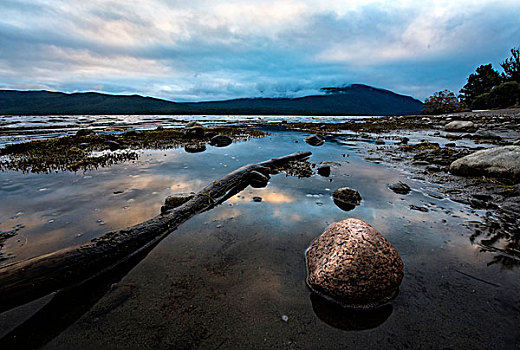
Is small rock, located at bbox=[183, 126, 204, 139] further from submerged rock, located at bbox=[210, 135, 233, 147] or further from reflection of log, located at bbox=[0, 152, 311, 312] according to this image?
reflection of log, located at bbox=[0, 152, 311, 312]

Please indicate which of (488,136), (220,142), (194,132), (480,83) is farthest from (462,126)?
(480,83)

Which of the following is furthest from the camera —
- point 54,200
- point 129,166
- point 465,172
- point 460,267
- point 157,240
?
point 129,166

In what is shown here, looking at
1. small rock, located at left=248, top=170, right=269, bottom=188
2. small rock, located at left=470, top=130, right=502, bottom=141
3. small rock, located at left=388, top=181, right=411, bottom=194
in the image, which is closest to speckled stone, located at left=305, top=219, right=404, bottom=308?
small rock, located at left=388, top=181, right=411, bottom=194

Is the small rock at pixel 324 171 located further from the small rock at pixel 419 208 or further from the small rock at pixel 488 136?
the small rock at pixel 488 136

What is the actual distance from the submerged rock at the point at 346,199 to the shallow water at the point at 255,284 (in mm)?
292

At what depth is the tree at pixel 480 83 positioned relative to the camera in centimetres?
6512

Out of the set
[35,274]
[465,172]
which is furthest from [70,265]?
[465,172]

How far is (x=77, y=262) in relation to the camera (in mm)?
3646

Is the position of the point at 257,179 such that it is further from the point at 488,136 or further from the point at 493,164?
the point at 488,136

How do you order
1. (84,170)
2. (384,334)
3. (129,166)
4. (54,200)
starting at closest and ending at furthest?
(384,334) → (54,200) → (84,170) → (129,166)

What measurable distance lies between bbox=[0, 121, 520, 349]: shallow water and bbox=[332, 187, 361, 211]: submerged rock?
11.5 inches

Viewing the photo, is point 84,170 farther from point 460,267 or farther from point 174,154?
point 460,267

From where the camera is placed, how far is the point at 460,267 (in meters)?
3.99

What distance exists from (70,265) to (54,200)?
4.74m
